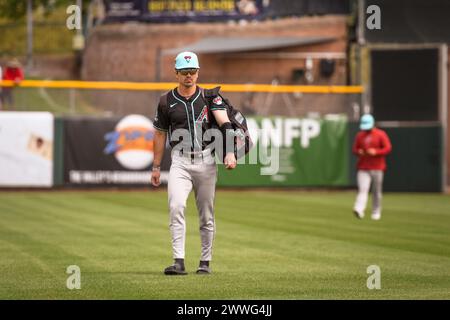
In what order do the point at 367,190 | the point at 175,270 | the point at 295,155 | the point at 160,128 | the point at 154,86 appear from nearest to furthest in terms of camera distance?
1. the point at 175,270
2. the point at 160,128
3. the point at 367,190
4. the point at 154,86
5. the point at 295,155

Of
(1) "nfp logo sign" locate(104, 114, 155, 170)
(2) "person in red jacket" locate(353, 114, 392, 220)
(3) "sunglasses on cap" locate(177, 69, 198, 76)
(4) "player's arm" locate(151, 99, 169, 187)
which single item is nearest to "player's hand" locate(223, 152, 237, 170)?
(4) "player's arm" locate(151, 99, 169, 187)

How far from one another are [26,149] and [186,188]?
1833cm

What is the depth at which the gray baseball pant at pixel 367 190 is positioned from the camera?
72.1 feet

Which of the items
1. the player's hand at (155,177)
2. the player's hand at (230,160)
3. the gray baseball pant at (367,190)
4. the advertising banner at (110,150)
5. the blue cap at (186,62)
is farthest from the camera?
Result: the advertising banner at (110,150)

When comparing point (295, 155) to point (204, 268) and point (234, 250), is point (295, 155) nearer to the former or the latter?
point (234, 250)

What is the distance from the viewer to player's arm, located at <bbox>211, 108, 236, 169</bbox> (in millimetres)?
11852

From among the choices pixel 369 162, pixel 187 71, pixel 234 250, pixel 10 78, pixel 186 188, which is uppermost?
pixel 187 71

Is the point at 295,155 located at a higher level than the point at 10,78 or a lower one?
lower

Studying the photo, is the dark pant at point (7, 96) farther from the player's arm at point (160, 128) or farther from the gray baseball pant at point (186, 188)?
the gray baseball pant at point (186, 188)

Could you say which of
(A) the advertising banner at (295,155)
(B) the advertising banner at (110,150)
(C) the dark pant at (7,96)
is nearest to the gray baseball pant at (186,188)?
(B) the advertising banner at (110,150)

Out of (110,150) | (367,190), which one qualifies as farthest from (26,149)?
(367,190)

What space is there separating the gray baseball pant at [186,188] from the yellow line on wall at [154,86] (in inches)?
710

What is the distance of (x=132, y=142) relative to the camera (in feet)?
101

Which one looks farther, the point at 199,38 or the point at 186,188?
the point at 199,38
